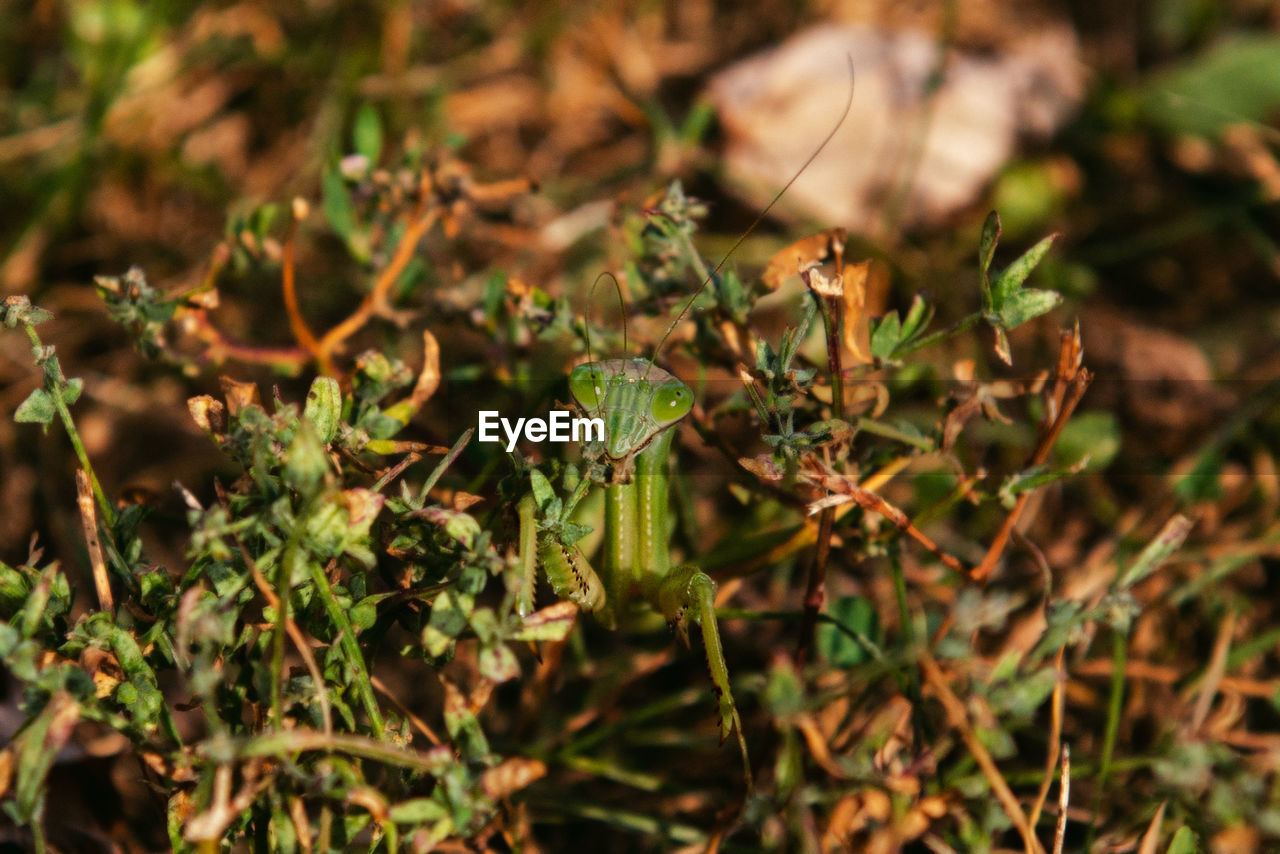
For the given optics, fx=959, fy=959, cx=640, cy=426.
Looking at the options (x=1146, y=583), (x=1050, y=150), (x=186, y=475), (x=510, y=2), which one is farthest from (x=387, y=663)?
(x=1050, y=150)

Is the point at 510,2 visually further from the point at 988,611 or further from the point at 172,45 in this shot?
the point at 988,611

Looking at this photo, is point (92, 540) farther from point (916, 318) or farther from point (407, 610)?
point (916, 318)

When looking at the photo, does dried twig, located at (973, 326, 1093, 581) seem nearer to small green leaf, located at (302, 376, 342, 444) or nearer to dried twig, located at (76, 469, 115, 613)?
small green leaf, located at (302, 376, 342, 444)

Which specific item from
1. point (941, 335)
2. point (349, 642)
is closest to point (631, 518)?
point (349, 642)

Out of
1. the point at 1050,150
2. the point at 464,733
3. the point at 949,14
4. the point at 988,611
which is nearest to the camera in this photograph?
the point at 988,611

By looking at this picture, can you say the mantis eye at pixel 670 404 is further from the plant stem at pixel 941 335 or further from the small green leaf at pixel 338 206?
the small green leaf at pixel 338 206

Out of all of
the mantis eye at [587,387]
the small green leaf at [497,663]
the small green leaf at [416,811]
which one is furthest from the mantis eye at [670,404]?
the small green leaf at [416,811]

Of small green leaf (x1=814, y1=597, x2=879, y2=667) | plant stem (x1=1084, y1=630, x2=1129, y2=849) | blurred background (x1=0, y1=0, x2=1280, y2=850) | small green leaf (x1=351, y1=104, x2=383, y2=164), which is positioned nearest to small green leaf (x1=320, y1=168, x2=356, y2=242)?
small green leaf (x1=351, y1=104, x2=383, y2=164)

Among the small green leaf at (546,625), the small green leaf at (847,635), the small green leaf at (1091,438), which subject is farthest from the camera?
the small green leaf at (1091,438)
